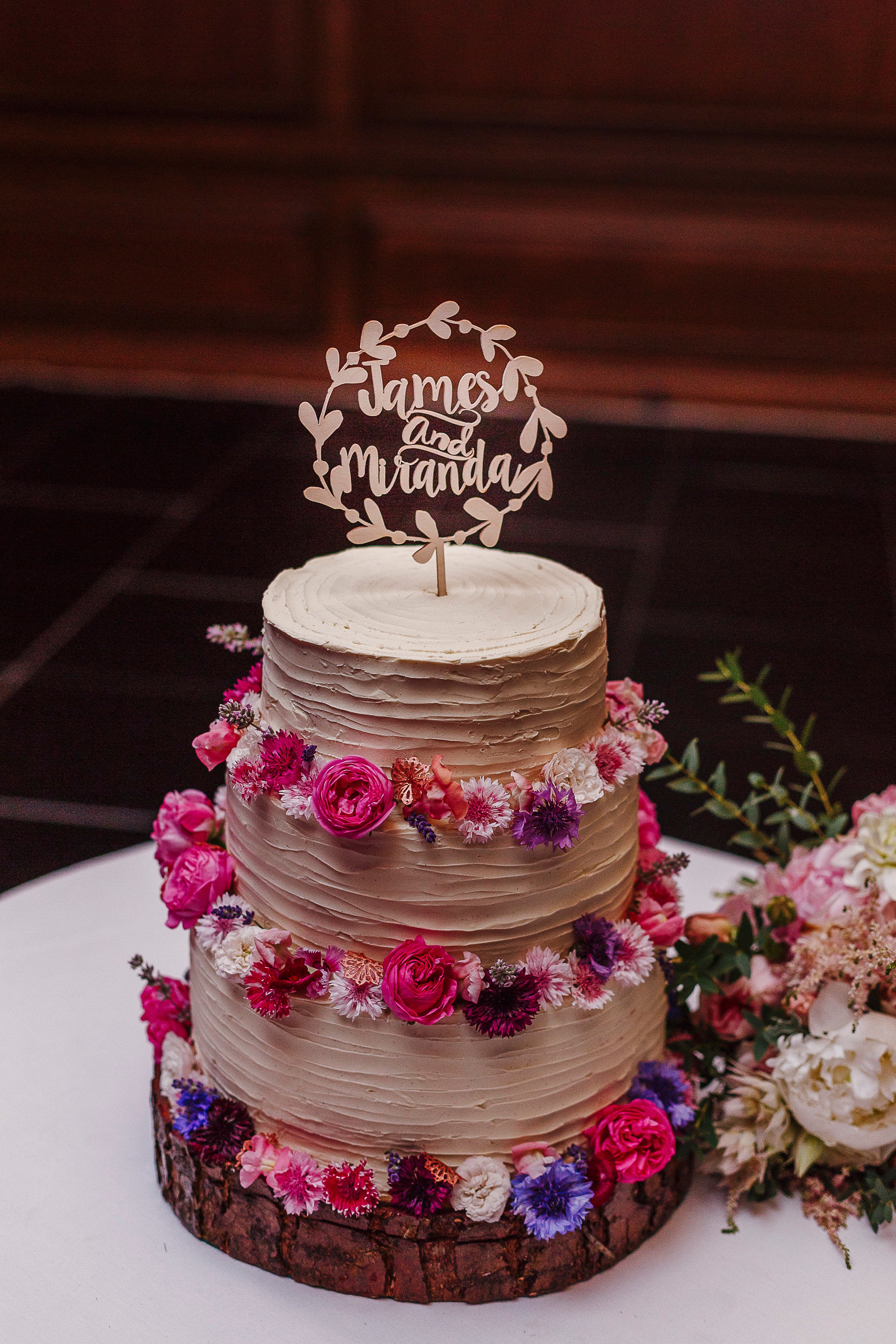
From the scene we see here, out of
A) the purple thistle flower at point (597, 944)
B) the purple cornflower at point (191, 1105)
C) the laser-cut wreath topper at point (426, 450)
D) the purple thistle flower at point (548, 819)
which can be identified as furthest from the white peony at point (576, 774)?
the purple cornflower at point (191, 1105)

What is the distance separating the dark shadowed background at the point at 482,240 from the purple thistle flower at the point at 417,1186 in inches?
132

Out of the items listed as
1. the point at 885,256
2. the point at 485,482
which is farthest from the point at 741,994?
the point at 885,256

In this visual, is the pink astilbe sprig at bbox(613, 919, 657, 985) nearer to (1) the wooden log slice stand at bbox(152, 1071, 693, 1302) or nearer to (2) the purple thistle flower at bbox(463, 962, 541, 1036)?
(2) the purple thistle flower at bbox(463, 962, 541, 1036)

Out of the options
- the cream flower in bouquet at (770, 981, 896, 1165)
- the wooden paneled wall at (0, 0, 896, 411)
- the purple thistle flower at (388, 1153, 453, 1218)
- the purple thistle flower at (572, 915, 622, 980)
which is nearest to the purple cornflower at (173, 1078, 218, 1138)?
the purple thistle flower at (388, 1153, 453, 1218)

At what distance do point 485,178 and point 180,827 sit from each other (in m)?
4.91

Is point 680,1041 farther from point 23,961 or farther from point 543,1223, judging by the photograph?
point 23,961

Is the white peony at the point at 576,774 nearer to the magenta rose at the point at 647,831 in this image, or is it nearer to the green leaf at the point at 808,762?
the magenta rose at the point at 647,831

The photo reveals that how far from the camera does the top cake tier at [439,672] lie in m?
1.46

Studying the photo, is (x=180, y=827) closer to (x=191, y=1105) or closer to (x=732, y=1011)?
(x=191, y=1105)

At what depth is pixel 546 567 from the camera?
1754 millimetres

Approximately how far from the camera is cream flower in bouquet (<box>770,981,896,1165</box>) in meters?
1.64

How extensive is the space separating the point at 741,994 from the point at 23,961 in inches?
43.0

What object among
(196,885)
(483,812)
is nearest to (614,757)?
(483,812)

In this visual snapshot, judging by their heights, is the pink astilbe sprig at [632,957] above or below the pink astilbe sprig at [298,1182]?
above
